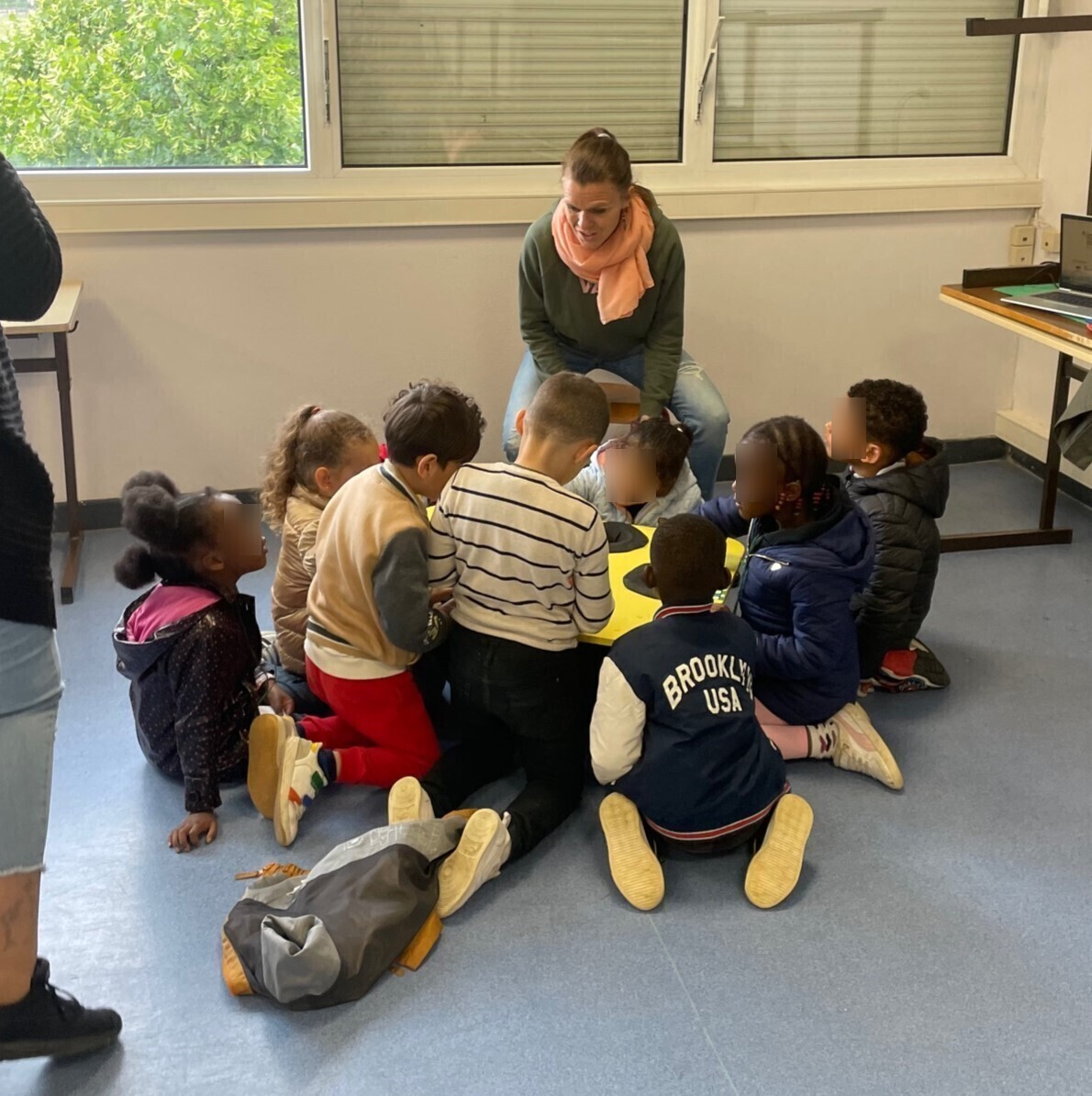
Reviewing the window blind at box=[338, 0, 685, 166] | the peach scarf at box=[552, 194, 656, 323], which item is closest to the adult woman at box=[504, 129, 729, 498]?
the peach scarf at box=[552, 194, 656, 323]

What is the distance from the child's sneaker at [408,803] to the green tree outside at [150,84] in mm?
2126

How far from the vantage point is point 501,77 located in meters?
3.76

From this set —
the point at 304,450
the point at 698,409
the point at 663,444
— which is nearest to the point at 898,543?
the point at 663,444

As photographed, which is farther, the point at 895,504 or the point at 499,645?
the point at 895,504

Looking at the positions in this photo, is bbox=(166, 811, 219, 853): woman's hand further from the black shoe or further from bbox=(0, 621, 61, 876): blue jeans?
bbox=(0, 621, 61, 876): blue jeans

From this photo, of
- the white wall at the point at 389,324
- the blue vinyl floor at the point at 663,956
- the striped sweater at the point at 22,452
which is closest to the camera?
the striped sweater at the point at 22,452

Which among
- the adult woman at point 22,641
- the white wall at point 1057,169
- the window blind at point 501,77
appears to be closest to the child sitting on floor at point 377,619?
the adult woman at point 22,641

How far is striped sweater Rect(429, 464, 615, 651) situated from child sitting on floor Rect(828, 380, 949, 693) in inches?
29.7

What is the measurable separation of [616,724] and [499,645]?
0.28 m

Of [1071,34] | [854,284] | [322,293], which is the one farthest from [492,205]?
[1071,34]

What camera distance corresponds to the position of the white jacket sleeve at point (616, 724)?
7.15 feet

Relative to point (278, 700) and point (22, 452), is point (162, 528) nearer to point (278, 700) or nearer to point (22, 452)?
point (278, 700)

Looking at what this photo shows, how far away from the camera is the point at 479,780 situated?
248 cm

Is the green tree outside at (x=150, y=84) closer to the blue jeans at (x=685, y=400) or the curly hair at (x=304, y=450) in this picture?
the blue jeans at (x=685, y=400)
